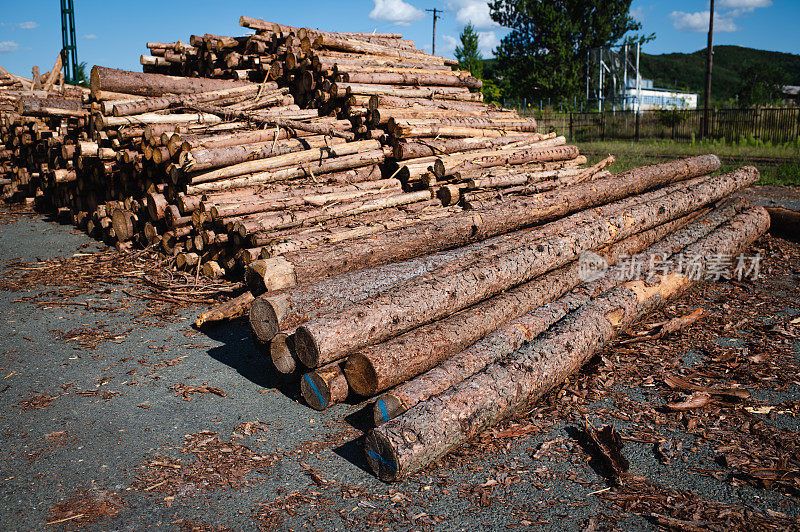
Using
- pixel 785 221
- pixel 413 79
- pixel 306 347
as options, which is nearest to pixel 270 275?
pixel 306 347

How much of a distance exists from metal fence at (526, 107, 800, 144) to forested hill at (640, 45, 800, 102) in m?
86.7

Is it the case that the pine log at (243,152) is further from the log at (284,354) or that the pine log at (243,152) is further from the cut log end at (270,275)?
the log at (284,354)

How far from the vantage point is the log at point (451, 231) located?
571 cm

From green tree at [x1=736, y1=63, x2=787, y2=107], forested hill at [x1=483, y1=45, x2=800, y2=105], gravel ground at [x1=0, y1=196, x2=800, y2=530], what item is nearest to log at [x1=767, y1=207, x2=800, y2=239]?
gravel ground at [x1=0, y1=196, x2=800, y2=530]

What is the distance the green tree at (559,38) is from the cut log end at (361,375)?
45008 mm

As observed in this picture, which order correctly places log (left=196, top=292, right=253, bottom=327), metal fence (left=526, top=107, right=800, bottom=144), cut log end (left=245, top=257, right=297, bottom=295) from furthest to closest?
metal fence (left=526, top=107, right=800, bottom=144)
log (left=196, top=292, right=253, bottom=327)
cut log end (left=245, top=257, right=297, bottom=295)

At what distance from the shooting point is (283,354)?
4.59m

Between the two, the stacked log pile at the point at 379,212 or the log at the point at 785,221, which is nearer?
the stacked log pile at the point at 379,212

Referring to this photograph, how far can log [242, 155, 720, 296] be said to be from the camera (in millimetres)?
5711

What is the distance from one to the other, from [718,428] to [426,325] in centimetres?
230

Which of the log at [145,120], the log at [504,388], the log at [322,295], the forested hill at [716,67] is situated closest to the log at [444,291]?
the log at [322,295]

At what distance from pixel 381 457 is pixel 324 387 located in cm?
98

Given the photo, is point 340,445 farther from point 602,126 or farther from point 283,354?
point 602,126

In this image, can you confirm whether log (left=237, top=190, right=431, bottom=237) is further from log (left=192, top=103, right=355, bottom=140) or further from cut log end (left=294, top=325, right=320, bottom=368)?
cut log end (left=294, top=325, right=320, bottom=368)
